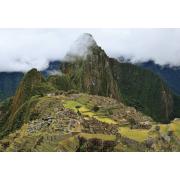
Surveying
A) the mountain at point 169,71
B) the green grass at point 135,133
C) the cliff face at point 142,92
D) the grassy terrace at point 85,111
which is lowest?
the cliff face at point 142,92

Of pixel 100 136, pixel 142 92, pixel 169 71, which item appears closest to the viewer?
pixel 100 136

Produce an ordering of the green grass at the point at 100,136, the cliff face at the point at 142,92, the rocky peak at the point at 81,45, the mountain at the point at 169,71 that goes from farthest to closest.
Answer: the cliff face at the point at 142,92 < the mountain at the point at 169,71 < the rocky peak at the point at 81,45 < the green grass at the point at 100,136

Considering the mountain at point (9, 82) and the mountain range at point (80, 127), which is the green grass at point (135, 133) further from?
the mountain at point (9, 82)

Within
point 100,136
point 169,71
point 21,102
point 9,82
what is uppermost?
point 169,71

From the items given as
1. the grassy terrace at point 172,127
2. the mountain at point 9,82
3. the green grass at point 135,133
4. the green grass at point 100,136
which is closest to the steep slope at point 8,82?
the mountain at point 9,82

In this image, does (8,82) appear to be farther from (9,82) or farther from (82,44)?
(82,44)

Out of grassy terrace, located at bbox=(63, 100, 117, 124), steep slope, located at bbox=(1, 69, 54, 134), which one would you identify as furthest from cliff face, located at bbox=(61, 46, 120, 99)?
grassy terrace, located at bbox=(63, 100, 117, 124)

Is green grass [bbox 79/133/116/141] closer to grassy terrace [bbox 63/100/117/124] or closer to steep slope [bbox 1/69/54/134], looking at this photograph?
grassy terrace [bbox 63/100/117/124]

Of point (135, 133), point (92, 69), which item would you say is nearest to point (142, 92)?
point (92, 69)

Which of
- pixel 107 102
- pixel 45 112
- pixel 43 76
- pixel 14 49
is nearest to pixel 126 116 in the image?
pixel 107 102
